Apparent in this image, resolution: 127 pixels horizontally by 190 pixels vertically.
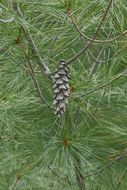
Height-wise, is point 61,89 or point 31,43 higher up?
point 31,43

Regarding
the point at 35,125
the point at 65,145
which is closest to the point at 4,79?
the point at 35,125

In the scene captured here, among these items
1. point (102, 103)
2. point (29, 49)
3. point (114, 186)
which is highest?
point (29, 49)

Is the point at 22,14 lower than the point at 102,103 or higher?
higher

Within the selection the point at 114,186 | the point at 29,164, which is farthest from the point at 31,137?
the point at 114,186

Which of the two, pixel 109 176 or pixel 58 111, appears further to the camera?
pixel 109 176

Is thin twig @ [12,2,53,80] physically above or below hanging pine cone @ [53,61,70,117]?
above

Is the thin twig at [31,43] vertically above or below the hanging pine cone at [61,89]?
above

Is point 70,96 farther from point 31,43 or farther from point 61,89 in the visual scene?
point 31,43

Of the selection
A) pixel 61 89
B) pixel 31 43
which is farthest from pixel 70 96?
pixel 31 43

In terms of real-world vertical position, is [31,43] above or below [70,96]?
above

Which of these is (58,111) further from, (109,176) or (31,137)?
(109,176)

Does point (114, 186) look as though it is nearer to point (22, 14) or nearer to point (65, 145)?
point (65, 145)
